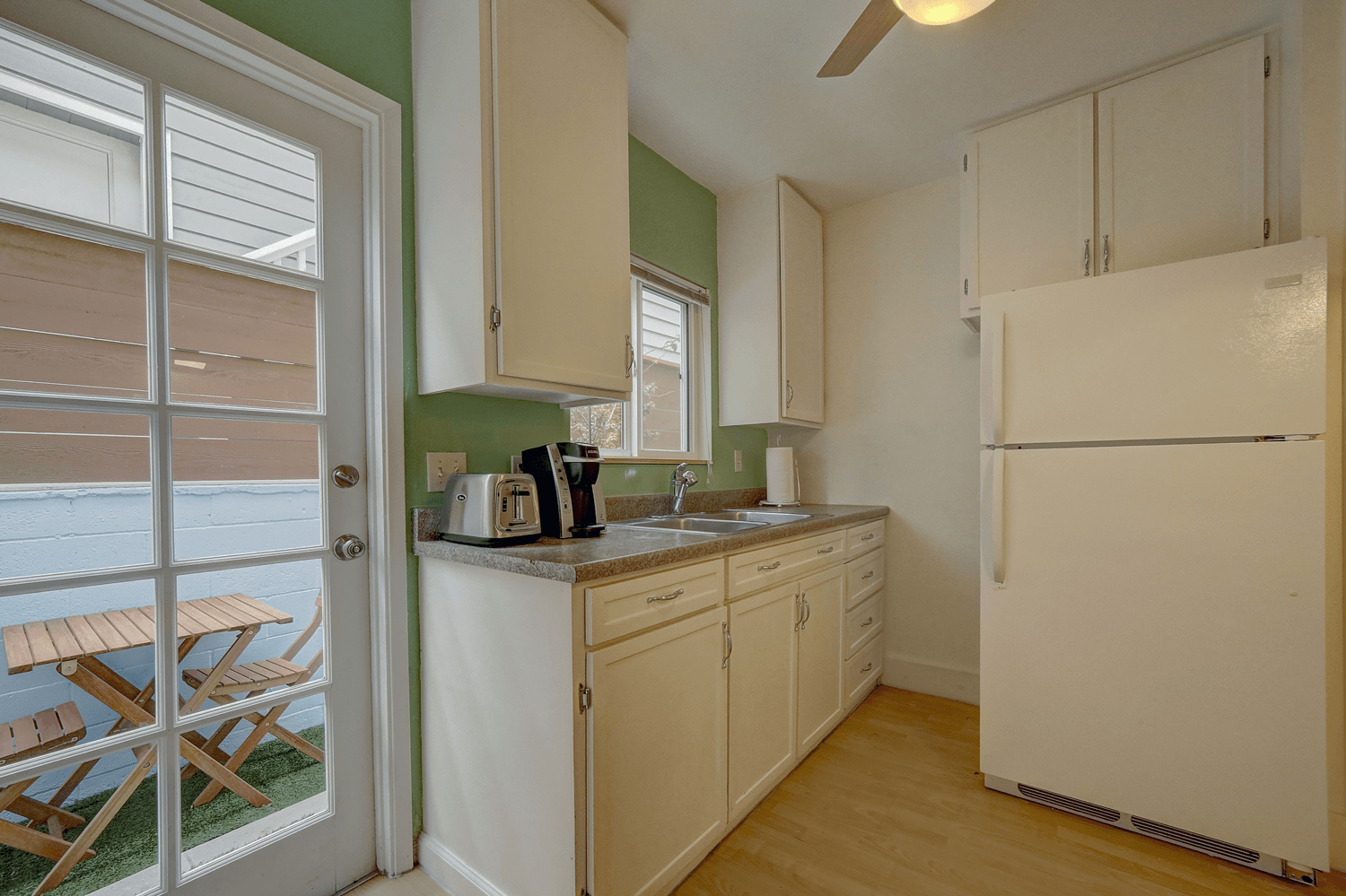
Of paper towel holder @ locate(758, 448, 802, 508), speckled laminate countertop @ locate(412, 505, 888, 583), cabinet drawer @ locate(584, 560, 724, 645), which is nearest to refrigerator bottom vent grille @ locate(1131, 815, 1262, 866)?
speckled laminate countertop @ locate(412, 505, 888, 583)

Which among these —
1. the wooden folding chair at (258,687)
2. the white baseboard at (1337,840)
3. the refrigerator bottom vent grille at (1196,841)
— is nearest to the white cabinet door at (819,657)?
the refrigerator bottom vent grille at (1196,841)

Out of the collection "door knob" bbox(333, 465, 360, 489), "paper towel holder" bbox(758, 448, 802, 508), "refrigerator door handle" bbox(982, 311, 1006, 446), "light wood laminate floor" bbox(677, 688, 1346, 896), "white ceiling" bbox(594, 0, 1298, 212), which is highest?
"white ceiling" bbox(594, 0, 1298, 212)

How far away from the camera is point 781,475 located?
9.70 feet

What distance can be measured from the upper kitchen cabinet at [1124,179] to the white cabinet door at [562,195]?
58.9 inches

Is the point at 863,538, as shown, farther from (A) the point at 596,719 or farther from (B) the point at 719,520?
(A) the point at 596,719

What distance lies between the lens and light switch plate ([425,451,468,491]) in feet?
5.42

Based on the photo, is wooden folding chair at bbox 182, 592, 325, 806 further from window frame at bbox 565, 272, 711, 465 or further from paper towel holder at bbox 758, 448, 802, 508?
paper towel holder at bbox 758, 448, 802, 508

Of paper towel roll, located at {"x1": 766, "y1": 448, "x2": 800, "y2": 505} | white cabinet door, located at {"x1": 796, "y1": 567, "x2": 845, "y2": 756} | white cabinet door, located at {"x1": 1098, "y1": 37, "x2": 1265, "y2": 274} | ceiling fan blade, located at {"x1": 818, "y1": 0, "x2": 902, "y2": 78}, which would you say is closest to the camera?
ceiling fan blade, located at {"x1": 818, "y1": 0, "x2": 902, "y2": 78}

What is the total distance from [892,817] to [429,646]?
1.51 meters

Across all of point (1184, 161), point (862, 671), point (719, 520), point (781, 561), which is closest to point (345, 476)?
point (781, 561)

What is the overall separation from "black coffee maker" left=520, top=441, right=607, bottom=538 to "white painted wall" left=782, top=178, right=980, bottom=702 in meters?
1.78

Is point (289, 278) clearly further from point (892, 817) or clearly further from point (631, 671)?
point (892, 817)

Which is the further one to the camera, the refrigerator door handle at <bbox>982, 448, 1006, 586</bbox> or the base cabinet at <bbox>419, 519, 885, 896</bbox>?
the refrigerator door handle at <bbox>982, 448, 1006, 586</bbox>

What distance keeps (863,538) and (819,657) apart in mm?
662
